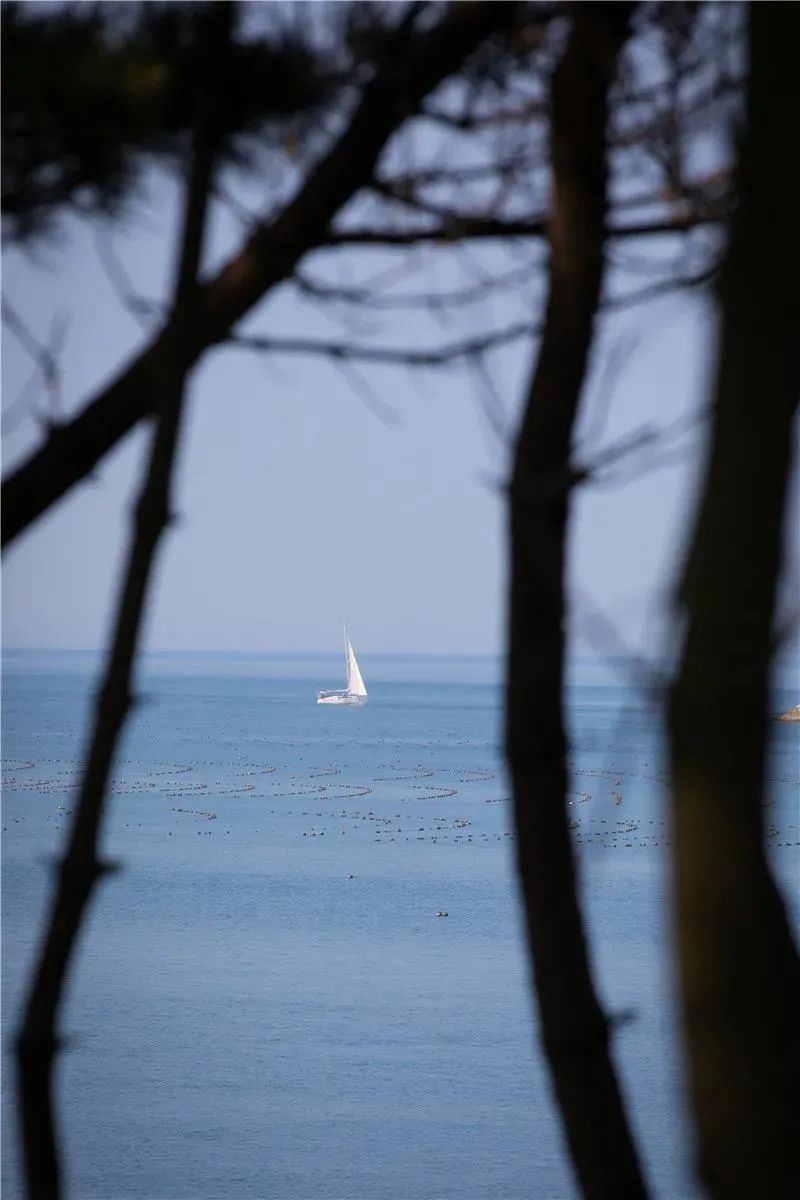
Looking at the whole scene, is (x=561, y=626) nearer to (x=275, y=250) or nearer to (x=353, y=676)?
(x=275, y=250)

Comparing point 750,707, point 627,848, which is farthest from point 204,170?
point 627,848

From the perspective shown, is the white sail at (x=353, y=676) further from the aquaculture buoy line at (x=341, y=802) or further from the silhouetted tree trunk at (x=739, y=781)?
the silhouetted tree trunk at (x=739, y=781)

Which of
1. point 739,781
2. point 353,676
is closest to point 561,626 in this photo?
point 739,781

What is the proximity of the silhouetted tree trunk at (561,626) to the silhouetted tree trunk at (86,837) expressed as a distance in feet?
1.23

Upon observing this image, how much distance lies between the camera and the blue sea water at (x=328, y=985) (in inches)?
440

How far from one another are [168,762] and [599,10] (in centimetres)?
3632

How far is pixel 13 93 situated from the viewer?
47.9 inches

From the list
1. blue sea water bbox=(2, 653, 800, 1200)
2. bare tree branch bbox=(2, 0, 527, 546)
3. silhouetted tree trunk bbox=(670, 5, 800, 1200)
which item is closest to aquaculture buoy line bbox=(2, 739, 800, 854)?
blue sea water bbox=(2, 653, 800, 1200)

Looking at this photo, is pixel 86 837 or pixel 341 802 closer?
pixel 86 837

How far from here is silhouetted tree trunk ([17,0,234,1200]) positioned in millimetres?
995

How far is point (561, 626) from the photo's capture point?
1296 millimetres

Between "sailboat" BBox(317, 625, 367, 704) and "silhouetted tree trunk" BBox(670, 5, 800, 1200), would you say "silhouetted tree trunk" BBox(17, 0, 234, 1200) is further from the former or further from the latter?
"sailboat" BBox(317, 625, 367, 704)

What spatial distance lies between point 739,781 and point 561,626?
405 mm

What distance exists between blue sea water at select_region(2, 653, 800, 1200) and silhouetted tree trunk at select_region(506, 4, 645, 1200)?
4 centimetres
